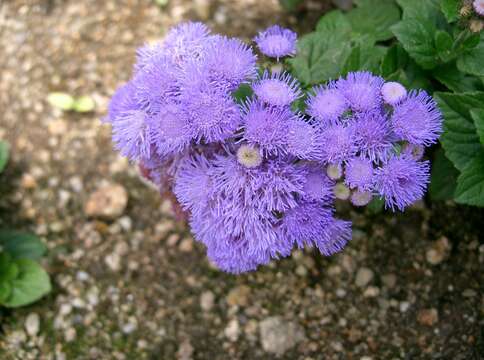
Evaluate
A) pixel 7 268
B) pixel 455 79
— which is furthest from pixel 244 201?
pixel 7 268

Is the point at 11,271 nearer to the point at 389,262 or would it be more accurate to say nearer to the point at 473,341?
the point at 389,262

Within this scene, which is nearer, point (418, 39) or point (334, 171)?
point (334, 171)

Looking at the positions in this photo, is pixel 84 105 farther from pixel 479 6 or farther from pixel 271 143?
pixel 479 6

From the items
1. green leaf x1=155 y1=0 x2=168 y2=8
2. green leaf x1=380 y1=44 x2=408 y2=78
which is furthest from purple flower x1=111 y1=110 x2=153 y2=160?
green leaf x1=155 y1=0 x2=168 y2=8

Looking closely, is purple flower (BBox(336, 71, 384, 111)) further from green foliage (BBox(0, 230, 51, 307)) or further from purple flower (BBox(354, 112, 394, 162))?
green foliage (BBox(0, 230, 51, 307))

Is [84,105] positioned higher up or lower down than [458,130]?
lower down

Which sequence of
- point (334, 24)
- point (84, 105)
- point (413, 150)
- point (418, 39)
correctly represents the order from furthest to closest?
1. point (84, 105)
2. point (334, 24)
3. point (418, 39)
4. point (413, 150)
